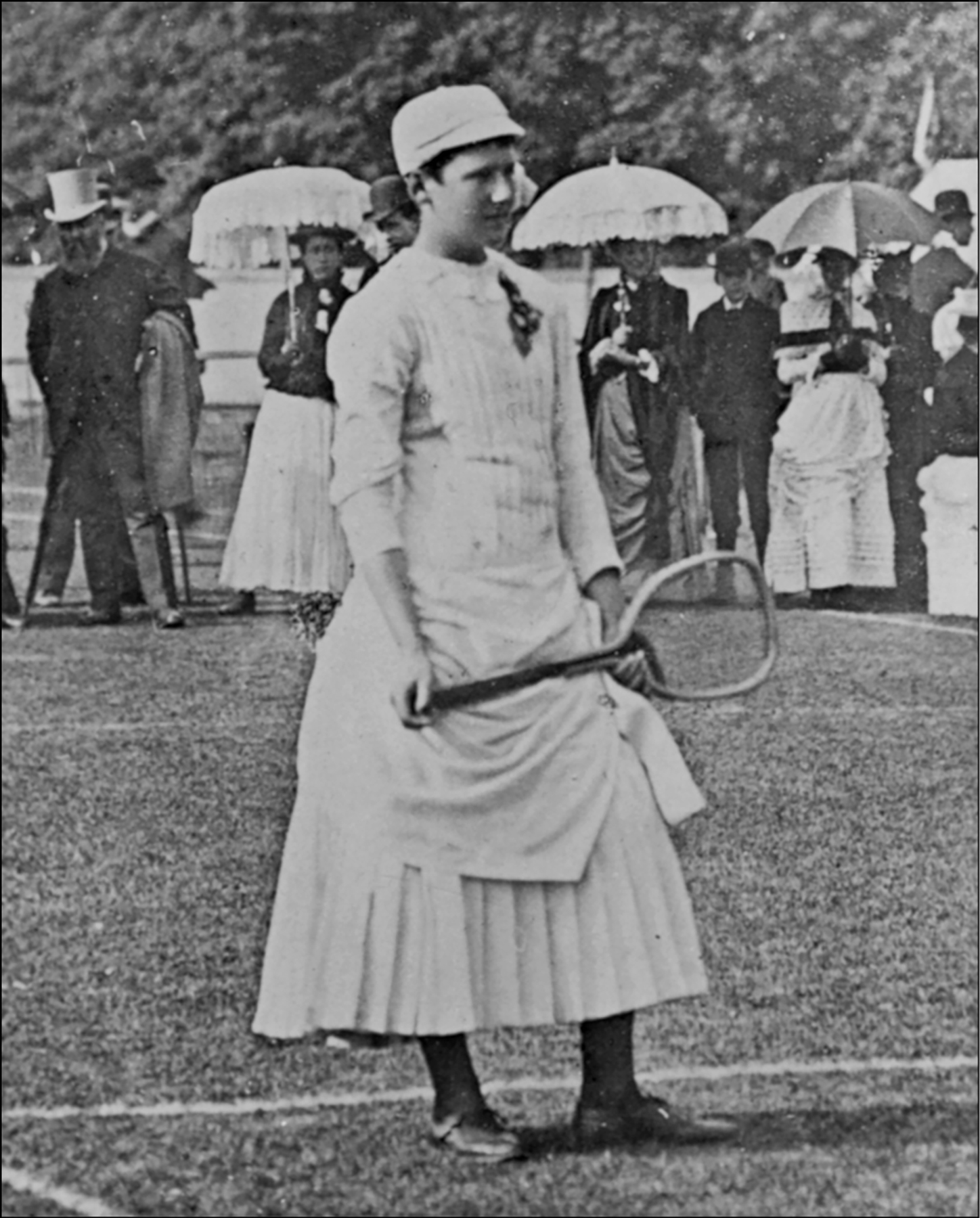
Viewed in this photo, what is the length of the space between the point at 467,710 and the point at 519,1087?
2.13ft

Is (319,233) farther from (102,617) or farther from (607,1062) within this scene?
(607,1062)

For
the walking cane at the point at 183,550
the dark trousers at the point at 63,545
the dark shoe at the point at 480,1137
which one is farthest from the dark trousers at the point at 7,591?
the dark shoe at the point at 480,1137

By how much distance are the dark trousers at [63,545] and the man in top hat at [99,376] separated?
0.05 ft

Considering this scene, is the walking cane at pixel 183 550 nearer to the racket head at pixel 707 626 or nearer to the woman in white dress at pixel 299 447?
the woman in white dress at pixel 299 447

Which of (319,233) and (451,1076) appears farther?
(319,233)

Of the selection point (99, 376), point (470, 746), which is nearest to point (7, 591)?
point (99, 376)

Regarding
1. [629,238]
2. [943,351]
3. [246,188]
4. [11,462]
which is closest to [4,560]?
[11,462]

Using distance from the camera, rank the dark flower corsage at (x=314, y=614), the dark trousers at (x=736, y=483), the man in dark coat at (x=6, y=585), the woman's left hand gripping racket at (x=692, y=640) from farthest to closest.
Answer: the man in dark coat at (x=6, y=585)
the dark trousers at (x=736, y=483)
the dark flower corsage at (x=314, y=614)
the woman's left hand gripping racket at (x=692, y=640)

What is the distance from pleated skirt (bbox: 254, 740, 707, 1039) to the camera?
3398mm

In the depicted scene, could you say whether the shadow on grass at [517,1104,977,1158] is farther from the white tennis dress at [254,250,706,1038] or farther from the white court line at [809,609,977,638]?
the white court line at [809,609,977,638]

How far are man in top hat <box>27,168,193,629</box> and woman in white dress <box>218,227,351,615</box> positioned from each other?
0.93 ft

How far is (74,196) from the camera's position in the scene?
427 centimetres

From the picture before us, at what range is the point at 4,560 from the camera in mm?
4711

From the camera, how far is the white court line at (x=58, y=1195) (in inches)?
153
